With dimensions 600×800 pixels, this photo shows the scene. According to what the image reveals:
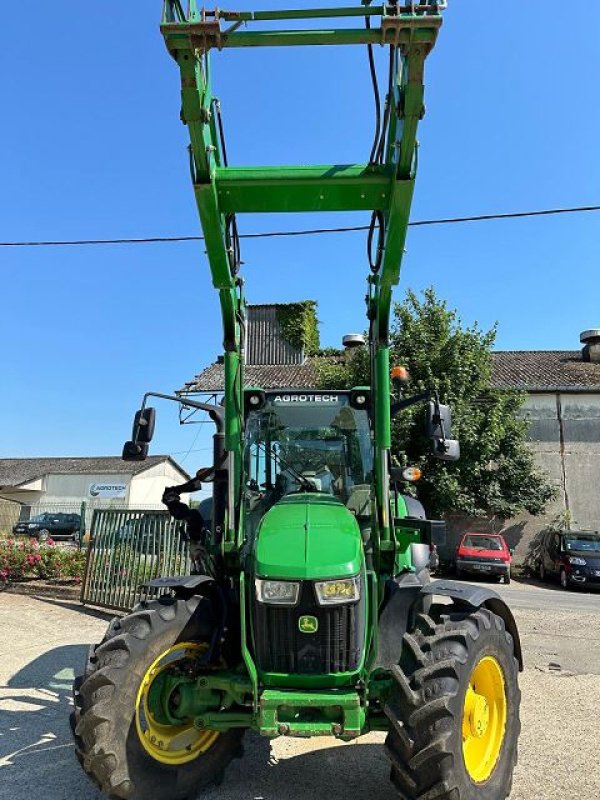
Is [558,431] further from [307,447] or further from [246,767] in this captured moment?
[246,767]

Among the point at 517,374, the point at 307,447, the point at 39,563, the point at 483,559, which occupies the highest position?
the point at 517,374

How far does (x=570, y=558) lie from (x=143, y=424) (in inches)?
683

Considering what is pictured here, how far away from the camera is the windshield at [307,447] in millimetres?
5188

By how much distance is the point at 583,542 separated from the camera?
65.6ft

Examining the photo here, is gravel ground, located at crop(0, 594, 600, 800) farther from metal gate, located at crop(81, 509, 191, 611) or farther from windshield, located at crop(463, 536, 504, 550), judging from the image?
windshield, located at crop(463, 536, 504, 550)

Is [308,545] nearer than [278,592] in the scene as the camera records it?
No

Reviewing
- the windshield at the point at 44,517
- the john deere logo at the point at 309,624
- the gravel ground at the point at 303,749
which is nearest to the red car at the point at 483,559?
the gravel ground at the point at 303,749

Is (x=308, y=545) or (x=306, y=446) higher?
(x=306, y=446)

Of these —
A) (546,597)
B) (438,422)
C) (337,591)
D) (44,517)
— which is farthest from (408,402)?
(44,517)

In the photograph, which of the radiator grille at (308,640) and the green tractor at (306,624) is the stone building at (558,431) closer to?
the green tractor at (306,624)

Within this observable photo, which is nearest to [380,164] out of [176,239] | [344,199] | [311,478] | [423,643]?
[344,199]

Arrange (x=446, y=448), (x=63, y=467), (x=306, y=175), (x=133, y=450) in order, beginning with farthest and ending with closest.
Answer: (x=63, y=467), (x=133, y=450), (x=446, y=448), (x=306, y=175)

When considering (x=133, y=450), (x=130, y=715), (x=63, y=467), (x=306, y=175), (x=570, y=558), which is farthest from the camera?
(x=63, y=467)

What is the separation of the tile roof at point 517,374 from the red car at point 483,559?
7.83 metres
